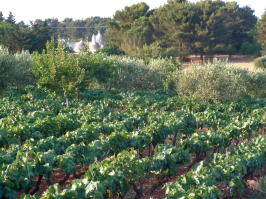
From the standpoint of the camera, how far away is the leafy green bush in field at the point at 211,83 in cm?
1617

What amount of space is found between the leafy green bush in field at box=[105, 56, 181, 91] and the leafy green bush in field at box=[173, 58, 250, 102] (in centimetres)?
269

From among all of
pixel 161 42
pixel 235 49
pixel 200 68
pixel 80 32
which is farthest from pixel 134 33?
pixel 80 32

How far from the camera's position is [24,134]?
823cm

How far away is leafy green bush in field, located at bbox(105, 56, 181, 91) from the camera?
20.7 meters

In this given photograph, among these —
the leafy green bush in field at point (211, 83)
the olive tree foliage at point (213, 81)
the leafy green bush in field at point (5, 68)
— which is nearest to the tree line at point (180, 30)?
the olive tree foliage at point (213, 81)

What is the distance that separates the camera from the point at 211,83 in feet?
53.6

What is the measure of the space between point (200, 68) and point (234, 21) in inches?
1434

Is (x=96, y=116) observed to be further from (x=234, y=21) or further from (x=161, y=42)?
(x=234, y=21)

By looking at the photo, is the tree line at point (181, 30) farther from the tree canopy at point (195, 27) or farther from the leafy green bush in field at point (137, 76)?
the leafy green bush in field at point (137, 76)

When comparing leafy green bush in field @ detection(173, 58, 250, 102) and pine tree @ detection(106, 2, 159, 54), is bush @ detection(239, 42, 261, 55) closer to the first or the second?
pine tree @ detection(106, 2, 159, 54)

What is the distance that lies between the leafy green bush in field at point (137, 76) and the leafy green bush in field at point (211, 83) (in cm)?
269

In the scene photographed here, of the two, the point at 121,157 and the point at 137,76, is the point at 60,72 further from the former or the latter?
the point at 137,76

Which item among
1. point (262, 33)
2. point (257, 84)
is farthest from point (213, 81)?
point (262, 33)

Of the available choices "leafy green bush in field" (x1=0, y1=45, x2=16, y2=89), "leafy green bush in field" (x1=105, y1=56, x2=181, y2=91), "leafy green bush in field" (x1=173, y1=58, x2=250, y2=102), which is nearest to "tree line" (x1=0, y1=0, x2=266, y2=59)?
"leafy green bush in field" (x1=105, y1=56, x2=181, y2=91)
